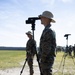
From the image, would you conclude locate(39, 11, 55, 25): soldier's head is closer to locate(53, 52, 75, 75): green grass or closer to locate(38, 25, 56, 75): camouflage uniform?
locate(38, 25, 56, 75): camouflage uniform

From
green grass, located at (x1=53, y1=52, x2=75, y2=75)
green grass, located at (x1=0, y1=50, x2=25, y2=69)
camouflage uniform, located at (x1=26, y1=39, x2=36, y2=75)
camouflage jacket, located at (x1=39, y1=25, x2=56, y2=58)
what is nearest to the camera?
camouflage jacket, located at (x1=39, y1=25, x2=56, y2=58)

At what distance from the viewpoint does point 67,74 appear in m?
14.4

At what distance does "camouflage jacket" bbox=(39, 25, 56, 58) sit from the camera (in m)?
5.91

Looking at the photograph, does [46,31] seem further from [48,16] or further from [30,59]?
[30,59]

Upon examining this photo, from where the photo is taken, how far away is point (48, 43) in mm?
5922

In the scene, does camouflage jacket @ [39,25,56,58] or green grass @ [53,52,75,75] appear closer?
camouflage jacket @ [39,25,56,58]

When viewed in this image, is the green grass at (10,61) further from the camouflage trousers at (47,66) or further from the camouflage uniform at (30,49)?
the camouflage trousers at (47,66)

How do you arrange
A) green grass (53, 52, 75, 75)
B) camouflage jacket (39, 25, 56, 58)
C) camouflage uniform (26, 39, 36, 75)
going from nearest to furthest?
camouflage jacket (39, 25, 56, 58), camouflage uniform (26, 39, 36, 75), green grass (53, 52, 75, 75)

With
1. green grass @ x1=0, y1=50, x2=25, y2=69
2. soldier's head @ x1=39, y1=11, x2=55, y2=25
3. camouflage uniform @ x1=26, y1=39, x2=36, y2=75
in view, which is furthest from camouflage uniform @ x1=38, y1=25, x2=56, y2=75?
green grass @ x1=0, y1=50, x2=25, y2=69

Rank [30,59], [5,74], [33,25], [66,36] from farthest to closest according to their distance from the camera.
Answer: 1. [66,36]
2. [5,74]
3. [30,59]
4. [33,25]

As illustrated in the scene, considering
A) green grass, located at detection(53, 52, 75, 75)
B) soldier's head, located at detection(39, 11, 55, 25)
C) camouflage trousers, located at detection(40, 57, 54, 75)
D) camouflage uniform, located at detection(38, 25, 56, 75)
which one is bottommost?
green grass, located at detection(53, 52, 75, 75)

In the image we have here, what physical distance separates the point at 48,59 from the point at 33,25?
166 centimetres

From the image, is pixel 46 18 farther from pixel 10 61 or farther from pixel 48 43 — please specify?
pixel 10 61

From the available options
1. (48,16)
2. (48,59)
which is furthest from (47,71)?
(48,16)
